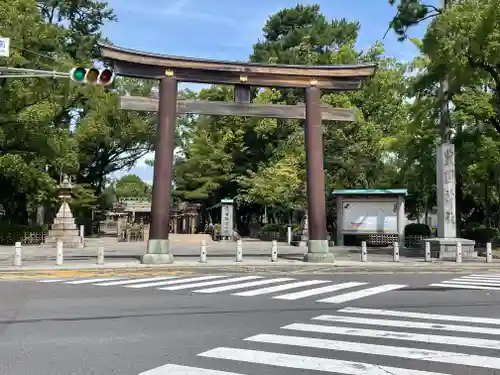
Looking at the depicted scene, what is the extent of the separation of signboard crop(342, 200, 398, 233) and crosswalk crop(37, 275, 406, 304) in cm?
1631

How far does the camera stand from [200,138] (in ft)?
170

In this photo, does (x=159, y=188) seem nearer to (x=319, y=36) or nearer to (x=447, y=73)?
(x=447, y=73)

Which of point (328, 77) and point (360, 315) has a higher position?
point (328, 77)

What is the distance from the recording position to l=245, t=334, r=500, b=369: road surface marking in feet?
21.8

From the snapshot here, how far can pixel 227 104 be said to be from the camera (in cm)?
2148

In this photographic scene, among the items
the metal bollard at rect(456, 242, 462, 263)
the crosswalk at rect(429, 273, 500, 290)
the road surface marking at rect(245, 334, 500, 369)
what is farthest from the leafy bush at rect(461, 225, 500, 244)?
the road surface marking at rect(245, 334, 500, 369)

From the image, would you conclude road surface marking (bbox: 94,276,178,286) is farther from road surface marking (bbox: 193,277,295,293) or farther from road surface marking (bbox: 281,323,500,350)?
road surface marking (bbox: 281,323,500,350)

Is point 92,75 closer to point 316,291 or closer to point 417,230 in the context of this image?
point 316,291

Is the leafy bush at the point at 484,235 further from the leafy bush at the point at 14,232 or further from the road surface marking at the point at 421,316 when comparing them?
the leafy bush at the point at 14,232

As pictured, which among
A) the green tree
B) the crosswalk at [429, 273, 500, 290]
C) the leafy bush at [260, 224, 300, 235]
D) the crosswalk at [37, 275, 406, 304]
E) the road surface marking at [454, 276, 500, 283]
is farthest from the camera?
the green tree

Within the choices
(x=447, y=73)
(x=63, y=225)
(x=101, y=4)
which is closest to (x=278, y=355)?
(x=447, y=73)

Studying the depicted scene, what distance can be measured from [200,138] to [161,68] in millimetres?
31327

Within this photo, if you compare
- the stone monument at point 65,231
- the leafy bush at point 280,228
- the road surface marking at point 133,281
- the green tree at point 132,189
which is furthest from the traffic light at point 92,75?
the green tree at point 132,189

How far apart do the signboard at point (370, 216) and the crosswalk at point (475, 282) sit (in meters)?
14.2
